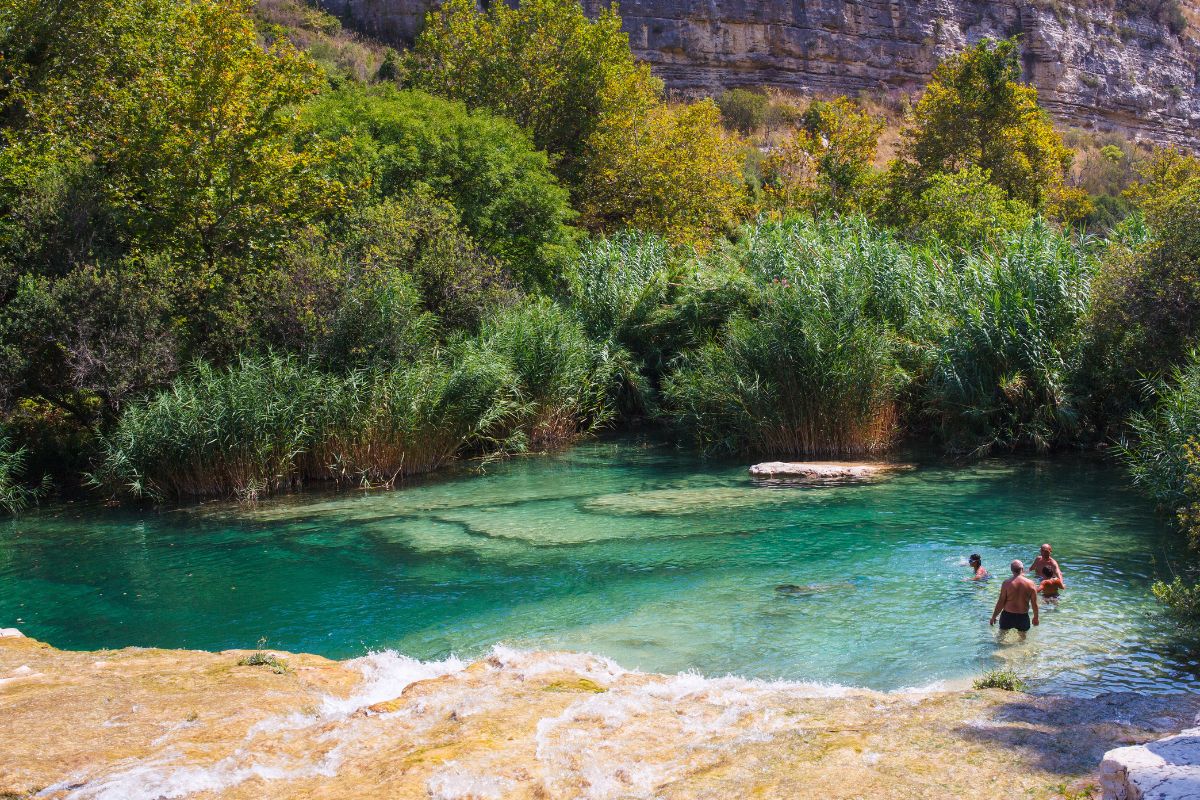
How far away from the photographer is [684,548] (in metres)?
11.7

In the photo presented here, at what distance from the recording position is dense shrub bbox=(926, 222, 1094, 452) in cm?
1570

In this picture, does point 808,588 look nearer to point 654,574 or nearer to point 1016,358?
point 654,574

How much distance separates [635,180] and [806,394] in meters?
13.9

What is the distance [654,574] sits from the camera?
10.6 m

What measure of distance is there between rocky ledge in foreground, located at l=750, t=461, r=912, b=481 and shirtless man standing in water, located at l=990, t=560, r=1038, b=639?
22.3 feet

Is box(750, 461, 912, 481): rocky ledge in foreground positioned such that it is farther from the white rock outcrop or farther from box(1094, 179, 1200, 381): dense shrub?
the white rock outcrop

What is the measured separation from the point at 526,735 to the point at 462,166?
19.8 m

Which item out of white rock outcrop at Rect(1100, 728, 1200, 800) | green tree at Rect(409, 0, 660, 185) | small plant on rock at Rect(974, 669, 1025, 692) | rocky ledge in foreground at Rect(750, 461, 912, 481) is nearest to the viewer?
white rock outcrop at Rect(1100, 728, 1200, 800)

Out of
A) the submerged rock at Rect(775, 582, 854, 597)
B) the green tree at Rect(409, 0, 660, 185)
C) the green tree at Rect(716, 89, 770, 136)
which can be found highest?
the green tree at Rect(716, 89, 770, 136)

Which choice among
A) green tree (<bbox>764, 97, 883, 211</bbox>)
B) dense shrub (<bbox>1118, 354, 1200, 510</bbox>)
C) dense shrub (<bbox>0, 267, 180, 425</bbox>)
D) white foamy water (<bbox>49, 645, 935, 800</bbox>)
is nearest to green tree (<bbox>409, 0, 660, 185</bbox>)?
green tree (<bbox>764, 97, 883, 211</bbox>)

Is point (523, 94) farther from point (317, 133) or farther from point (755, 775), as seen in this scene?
point (755, 775)

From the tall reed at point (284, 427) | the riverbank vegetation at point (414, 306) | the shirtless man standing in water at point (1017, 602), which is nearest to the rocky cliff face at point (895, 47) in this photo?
the riverbank vegetation at point (414, 306)

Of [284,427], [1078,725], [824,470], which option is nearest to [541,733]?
[1078,725]

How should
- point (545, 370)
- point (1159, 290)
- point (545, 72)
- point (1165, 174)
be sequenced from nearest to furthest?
point (1159, 290), point (545, 370), point (545, 72), point (1165, 174)
